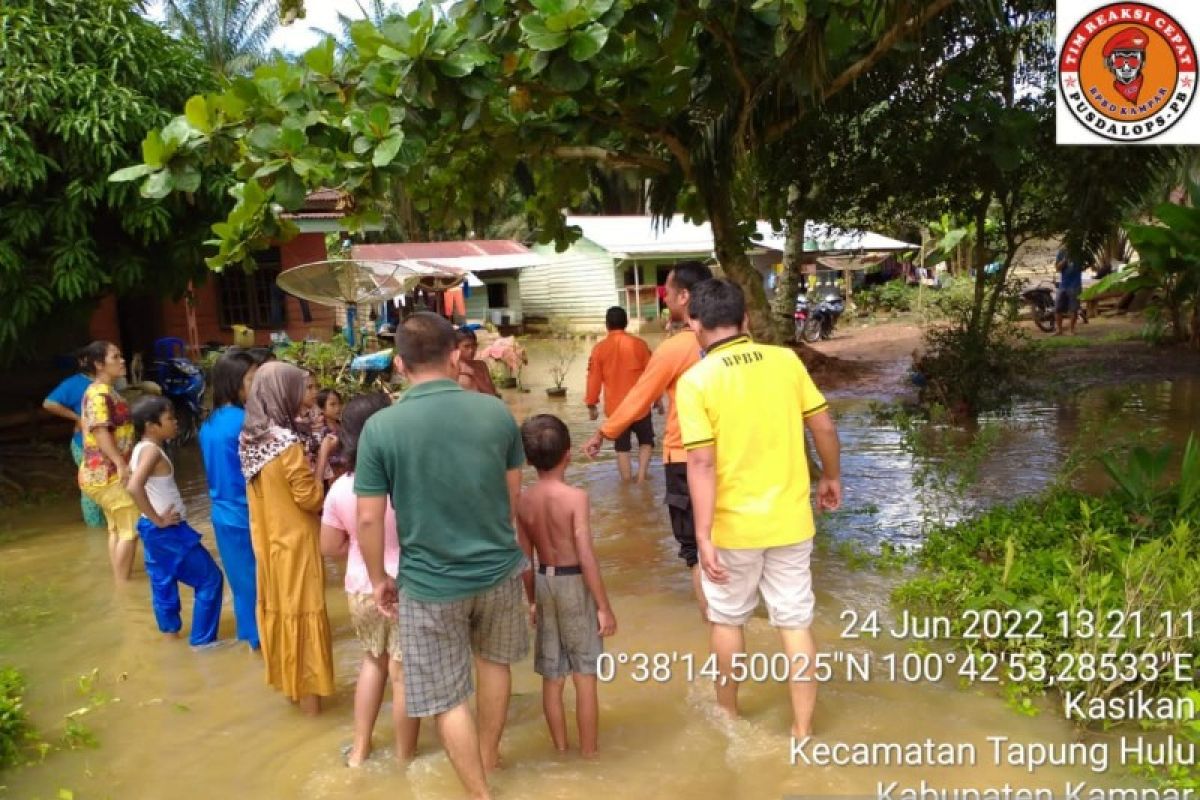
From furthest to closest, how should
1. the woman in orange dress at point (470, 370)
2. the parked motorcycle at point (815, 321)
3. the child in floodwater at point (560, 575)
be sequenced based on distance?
the parked motorcycle at point (815, 321) → the woman in orange dress at point (470, 370) → the child in floodwater at point (560, 575)

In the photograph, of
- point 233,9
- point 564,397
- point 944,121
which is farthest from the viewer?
point 233,9

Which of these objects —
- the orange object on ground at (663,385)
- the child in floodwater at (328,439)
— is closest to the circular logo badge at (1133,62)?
the orange object on ground at (663,385)

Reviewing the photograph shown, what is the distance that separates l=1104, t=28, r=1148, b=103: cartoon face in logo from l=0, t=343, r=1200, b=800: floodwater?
3.22 metres

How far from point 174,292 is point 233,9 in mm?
26652

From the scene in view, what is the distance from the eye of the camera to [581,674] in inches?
145

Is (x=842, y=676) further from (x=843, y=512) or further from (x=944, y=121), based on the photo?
(x=944, y=121)

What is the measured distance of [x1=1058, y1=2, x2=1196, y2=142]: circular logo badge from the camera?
6047mm

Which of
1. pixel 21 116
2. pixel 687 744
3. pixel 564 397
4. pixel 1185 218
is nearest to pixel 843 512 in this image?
pixel 687 744

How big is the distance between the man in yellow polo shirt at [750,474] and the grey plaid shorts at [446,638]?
79 centimetres

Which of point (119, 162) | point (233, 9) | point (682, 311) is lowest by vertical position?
point (682, 311)

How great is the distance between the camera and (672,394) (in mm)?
5027

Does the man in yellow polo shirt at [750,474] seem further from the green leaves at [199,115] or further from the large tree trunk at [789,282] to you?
the large tree trunk at [789,282]

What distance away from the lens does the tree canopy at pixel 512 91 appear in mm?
4477

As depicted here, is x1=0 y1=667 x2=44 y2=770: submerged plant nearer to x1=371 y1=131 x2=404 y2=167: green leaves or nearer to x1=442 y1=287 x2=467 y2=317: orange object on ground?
x1=371 y1=131 x2=404 y2=167: green leaves
